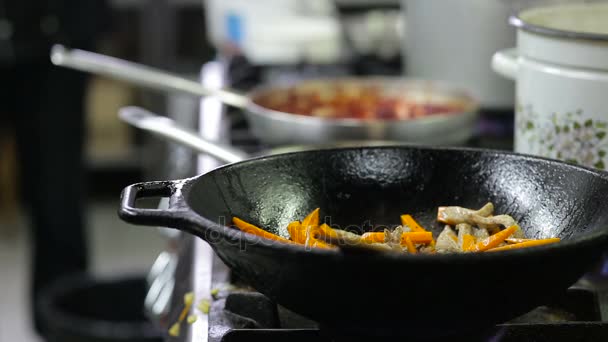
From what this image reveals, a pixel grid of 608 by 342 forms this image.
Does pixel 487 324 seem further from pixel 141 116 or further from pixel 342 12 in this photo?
pixel 342 12

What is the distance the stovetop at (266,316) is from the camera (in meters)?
0.80

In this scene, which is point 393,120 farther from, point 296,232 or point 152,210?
point 152,210

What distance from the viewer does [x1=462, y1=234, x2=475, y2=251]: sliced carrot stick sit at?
0.85m

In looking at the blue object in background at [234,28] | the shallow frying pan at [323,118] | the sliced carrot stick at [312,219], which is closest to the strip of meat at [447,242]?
the sliced carrot stick at [312,219]

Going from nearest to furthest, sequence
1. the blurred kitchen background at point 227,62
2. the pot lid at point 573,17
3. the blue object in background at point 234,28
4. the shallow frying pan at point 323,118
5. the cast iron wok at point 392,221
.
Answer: the cast iron wok at point 392,221, the pot lid at point 573,17, the shallow frying pan at point 323,118, the blurred kitchen background at point 227,62, the blue object in background at point 234,28

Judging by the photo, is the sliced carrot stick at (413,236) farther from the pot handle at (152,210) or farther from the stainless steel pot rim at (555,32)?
the stainless steel pot rim at (555,32)

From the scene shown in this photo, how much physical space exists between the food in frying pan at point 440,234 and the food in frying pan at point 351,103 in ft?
2.29

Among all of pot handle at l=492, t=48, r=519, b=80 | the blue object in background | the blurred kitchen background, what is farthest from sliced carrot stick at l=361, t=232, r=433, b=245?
the blue object in background

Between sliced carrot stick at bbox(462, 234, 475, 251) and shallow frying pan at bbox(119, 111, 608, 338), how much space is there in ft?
0.21

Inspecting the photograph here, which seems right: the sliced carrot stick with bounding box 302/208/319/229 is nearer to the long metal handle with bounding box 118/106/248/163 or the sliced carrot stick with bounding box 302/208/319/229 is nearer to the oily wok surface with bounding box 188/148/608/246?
the oily wok surface with bounding box 188/148/608/246

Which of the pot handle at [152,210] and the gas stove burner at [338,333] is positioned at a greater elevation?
the pot handle at [152,210]

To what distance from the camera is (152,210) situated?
2.35 feet

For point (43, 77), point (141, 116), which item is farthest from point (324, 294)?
point (43, 77)

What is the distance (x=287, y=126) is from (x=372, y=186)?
522mm
